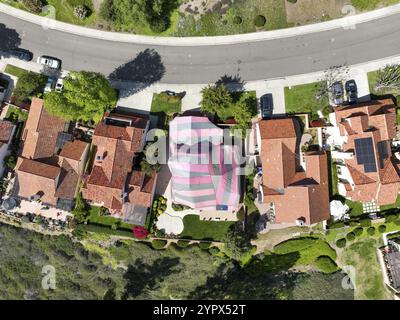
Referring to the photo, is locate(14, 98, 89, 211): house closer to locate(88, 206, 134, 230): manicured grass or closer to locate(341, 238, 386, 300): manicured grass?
locate(88, 206, 134, 230): manicured grass

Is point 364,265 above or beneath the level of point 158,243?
beneath

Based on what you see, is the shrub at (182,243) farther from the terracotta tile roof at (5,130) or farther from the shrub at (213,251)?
the terracotta tile roof at (5,130)

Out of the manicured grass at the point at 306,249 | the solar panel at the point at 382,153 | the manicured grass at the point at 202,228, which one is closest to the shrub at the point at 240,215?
the manicured grass at the point at 202,228

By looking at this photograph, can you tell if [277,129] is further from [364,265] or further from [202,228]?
[364,265]

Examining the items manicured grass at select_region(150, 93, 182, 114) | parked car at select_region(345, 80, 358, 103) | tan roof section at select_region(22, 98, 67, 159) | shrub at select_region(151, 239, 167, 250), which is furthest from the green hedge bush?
tan roof section at select_region(22, 98, 67, 159)

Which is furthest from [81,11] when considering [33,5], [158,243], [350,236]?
[350,236]
